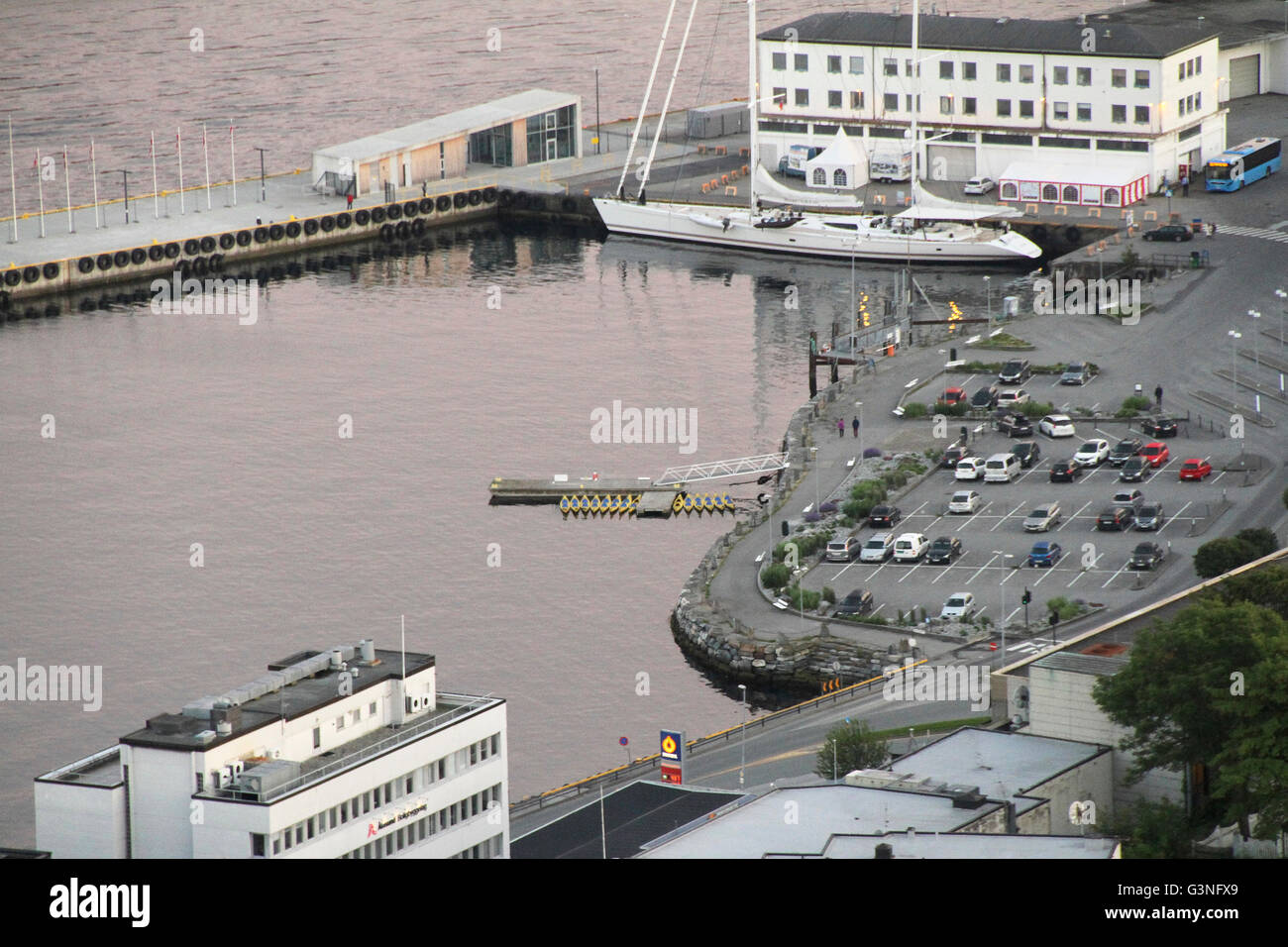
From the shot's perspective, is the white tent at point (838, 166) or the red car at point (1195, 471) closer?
the red car at point (1195, 471)

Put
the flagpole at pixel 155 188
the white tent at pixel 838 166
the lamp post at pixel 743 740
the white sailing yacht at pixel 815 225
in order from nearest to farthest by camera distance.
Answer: the lamp post at pixel 743 740, the white sailing yacht at pixel 815 225, the white tent at pixel 838 166, the flagpole at pixel 155 188

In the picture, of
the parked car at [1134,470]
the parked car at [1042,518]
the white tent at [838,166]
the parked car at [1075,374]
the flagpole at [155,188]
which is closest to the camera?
the parked car at [1042,518]

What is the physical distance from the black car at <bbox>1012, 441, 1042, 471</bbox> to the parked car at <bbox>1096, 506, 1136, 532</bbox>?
21.5 ft

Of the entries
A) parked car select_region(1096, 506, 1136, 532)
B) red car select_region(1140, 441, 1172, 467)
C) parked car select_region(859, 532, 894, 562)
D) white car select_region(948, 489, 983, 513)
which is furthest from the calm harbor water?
red car select_region(1140, 441, 1172, 467)

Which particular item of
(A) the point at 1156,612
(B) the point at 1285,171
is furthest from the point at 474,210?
(A) the point at 1156,612

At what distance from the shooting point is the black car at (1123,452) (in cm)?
7694

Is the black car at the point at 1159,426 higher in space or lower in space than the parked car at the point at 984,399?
lower

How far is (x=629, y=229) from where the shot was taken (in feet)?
404

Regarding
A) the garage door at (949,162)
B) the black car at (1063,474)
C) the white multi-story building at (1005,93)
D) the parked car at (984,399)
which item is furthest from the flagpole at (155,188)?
the black car at (1063,474)

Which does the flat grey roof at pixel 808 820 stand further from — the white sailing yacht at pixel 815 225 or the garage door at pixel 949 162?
the garage door at pixel 949 162

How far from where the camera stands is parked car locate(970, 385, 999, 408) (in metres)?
84.7

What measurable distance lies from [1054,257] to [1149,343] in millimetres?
23267

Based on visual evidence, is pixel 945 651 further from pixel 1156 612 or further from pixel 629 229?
pixel 629 229

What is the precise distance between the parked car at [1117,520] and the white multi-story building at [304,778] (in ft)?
104
